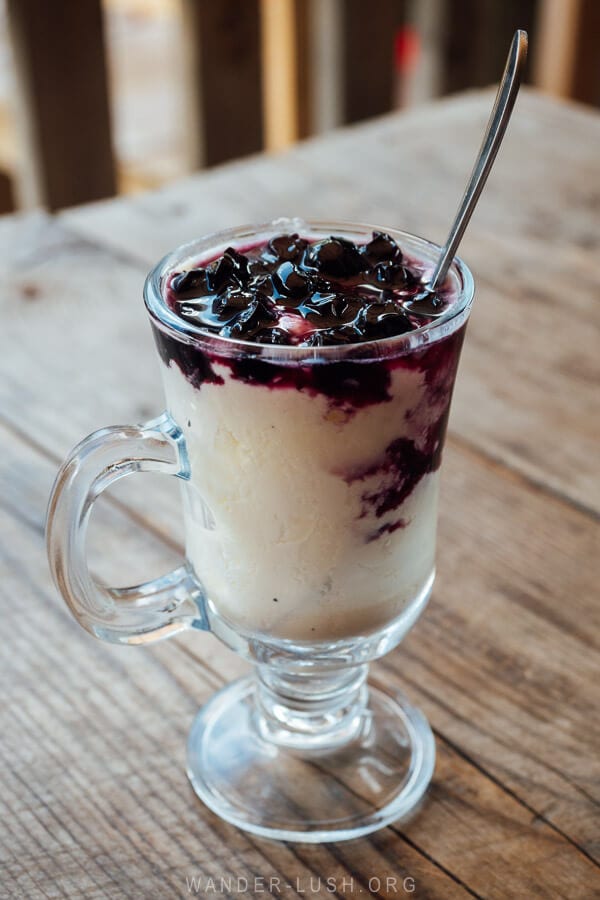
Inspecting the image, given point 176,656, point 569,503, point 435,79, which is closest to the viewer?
point 176,656

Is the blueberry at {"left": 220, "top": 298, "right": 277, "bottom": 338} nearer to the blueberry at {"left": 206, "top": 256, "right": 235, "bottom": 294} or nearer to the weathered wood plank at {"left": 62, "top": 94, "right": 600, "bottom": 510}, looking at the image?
the blueberry at {"left": 206, "top": 256, "right": 235, "bottom": 294}

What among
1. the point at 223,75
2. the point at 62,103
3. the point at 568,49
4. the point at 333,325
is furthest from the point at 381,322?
Answer: the point at 568,49

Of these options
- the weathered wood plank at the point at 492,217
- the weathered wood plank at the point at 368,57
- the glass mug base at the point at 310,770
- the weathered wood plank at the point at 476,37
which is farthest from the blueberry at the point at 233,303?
the weathered wood plank at the point at 476,37

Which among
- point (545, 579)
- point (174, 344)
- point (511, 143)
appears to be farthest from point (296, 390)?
point (511, 143)

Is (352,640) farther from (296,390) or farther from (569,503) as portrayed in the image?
(569,503)

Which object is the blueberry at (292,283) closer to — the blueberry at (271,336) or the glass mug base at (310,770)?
the blueberry at (271,336)
